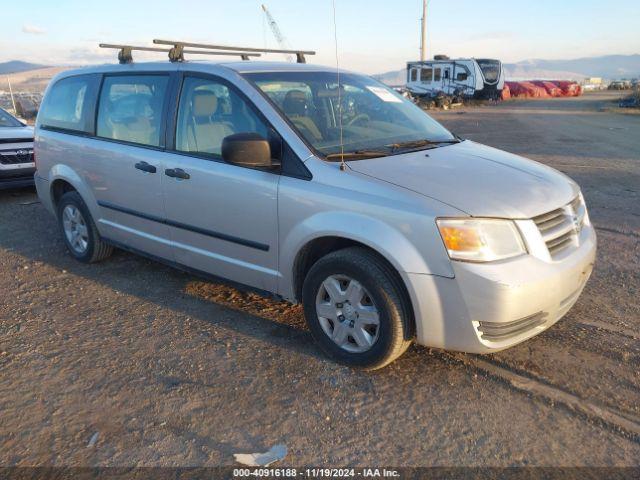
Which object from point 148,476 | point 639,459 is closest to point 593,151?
point 639,459

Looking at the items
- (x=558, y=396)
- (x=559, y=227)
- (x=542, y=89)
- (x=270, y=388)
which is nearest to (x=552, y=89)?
(x=542, y=89)

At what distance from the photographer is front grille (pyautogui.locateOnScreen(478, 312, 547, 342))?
2818 millimetres

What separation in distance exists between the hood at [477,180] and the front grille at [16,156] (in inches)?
263

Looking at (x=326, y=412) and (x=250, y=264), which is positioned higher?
(x=250, y=264)

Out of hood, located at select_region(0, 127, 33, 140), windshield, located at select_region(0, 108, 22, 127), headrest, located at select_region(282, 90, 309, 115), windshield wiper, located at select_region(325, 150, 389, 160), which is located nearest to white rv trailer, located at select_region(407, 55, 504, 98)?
windshield, located at select_region(0, 108, 22, 127)

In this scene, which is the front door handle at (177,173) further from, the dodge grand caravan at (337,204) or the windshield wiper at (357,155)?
the windshield wiper at (357,155)

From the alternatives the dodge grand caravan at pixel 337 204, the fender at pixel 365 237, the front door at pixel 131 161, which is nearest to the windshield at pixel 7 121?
the dodge grand caravan at pixel 337 204

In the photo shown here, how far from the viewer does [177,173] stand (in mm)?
3842

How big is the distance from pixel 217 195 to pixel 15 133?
20.1ft

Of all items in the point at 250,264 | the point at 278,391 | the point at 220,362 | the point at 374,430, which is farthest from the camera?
the point at 250,264

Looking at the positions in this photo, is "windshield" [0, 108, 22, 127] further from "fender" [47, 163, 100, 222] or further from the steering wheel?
the steering wheel

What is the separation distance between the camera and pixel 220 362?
132 inches

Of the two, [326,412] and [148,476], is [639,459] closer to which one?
[326,412]

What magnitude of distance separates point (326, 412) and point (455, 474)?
0.74m
